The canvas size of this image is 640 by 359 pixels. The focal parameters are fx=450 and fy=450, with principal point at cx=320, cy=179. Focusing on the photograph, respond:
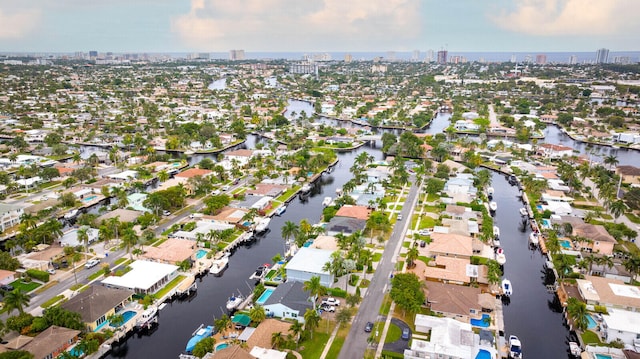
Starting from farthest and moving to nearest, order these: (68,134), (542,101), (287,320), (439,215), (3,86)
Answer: (3,86) < (542,101) < (68,134) < (439,215) < (287,320)

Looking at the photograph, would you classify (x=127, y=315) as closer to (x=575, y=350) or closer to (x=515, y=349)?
(x=515, y=349)

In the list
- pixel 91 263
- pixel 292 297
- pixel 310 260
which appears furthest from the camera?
pixel 91 263

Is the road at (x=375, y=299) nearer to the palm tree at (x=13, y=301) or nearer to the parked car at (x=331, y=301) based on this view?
the parked car at (x=331, y=301)

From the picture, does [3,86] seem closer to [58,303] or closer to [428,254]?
[58,303]

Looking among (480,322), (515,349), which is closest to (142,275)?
(480,322)

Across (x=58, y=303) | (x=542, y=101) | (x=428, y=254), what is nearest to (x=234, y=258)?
(x=58, y=303)

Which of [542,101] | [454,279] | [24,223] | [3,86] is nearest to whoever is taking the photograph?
[454,279]

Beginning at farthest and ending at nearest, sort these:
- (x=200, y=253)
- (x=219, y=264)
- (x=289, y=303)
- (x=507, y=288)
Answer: (x=200, y=253)
(x=219, y=264)
(x=507, y=288)
(x=289, y=303)
